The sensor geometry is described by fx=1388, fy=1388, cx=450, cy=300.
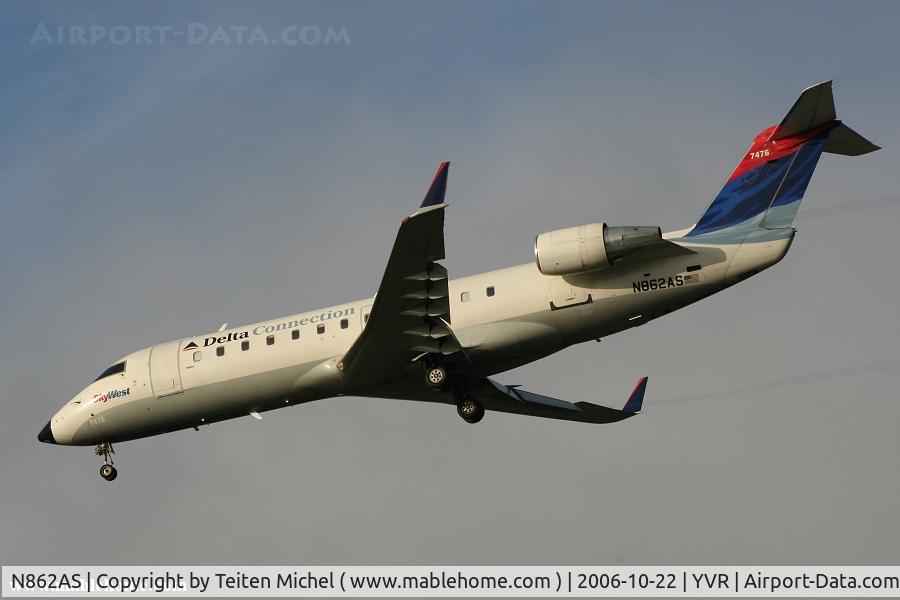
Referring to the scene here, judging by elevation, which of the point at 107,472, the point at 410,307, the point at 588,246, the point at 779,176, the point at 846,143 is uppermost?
the point at 846,143

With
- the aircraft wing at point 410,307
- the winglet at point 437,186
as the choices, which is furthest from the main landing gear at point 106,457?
the winglet at point 437,186

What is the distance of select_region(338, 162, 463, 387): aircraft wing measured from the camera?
2923cm

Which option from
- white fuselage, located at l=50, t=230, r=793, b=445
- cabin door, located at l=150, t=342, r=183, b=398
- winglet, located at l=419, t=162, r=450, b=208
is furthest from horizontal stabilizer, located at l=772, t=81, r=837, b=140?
cabin door, located at l=150, t=342, r=183, b=398

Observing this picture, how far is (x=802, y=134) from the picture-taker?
31859 millimetres

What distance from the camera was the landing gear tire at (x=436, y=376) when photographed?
32156mm

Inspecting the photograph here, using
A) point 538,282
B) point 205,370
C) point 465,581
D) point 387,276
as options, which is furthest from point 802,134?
point 205,370

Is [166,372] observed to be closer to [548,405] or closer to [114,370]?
[114,370]

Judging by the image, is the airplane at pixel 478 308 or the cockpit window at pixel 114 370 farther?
the cockpit window at pixel 114 370

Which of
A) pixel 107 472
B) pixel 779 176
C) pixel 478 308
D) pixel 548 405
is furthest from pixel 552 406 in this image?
pixel 107 472

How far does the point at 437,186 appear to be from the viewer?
29.1 m

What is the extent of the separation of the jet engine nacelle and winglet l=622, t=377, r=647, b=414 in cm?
764

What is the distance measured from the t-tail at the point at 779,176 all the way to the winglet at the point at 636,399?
6.81m

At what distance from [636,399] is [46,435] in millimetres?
15744

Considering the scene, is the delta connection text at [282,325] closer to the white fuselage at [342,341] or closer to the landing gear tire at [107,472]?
the white fuselage at [342,341]
